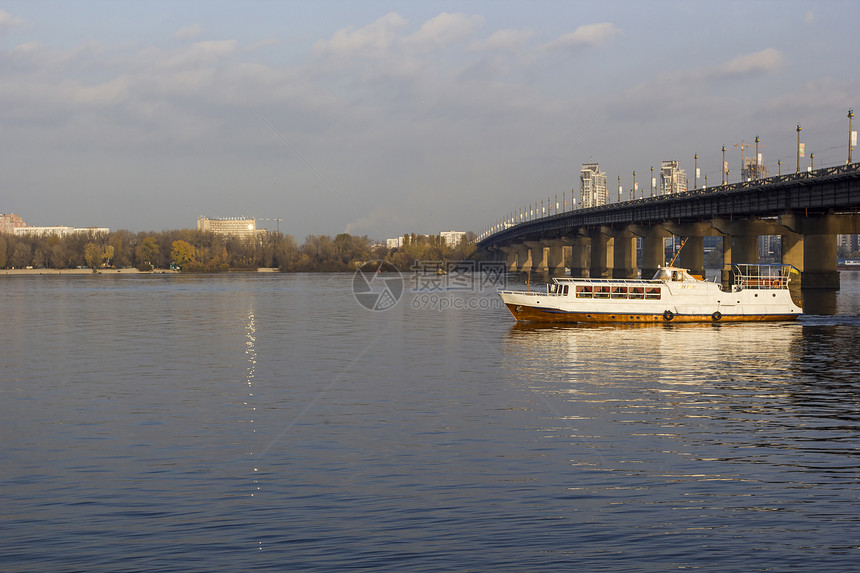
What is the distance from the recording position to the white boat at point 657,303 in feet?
276

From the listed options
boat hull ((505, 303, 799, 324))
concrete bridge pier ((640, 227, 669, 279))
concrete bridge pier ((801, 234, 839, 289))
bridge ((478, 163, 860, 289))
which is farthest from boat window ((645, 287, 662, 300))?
concrete bridge pier ((640, 227, 669, 279))

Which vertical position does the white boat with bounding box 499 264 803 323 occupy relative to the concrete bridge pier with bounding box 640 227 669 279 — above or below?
below

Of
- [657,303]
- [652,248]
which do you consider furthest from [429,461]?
[652,248]

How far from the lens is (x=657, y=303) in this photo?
277 ft

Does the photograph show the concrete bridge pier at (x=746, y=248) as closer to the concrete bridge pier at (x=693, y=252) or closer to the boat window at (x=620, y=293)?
the concrete bridge pier at (x=693, y=252)

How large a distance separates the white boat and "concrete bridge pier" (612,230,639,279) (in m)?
101

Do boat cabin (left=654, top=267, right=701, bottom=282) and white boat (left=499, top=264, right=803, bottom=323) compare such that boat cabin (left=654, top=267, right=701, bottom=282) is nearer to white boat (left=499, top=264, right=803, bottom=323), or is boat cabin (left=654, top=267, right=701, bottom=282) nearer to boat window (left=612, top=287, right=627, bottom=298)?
white boat (left=499, top=264, right=803, bottom=323)

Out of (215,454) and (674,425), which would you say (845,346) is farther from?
(215,454)

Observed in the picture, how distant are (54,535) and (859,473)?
73.4 ft

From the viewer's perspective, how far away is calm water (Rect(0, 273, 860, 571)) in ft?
63.4

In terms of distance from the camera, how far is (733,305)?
281 ft

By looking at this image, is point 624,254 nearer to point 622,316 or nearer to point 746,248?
point 746,248

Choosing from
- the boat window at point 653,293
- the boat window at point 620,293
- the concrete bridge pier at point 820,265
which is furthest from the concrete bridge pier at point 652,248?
the boat window at point 653,293

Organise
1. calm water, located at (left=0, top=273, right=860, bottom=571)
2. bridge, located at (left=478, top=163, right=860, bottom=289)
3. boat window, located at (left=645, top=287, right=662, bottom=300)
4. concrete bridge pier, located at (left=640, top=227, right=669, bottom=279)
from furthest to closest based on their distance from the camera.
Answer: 1. concrete bridge pier, located at (left=640, top=227, right=669, bottom=279)
2. bridge, located at (left=478, top=163, right=860, bottom=289)
3. boat window, located at (left=645, top=287, right=662, bottom=300)
4. calm water, located at (left=0, top=273, right=860, bottom=571)
